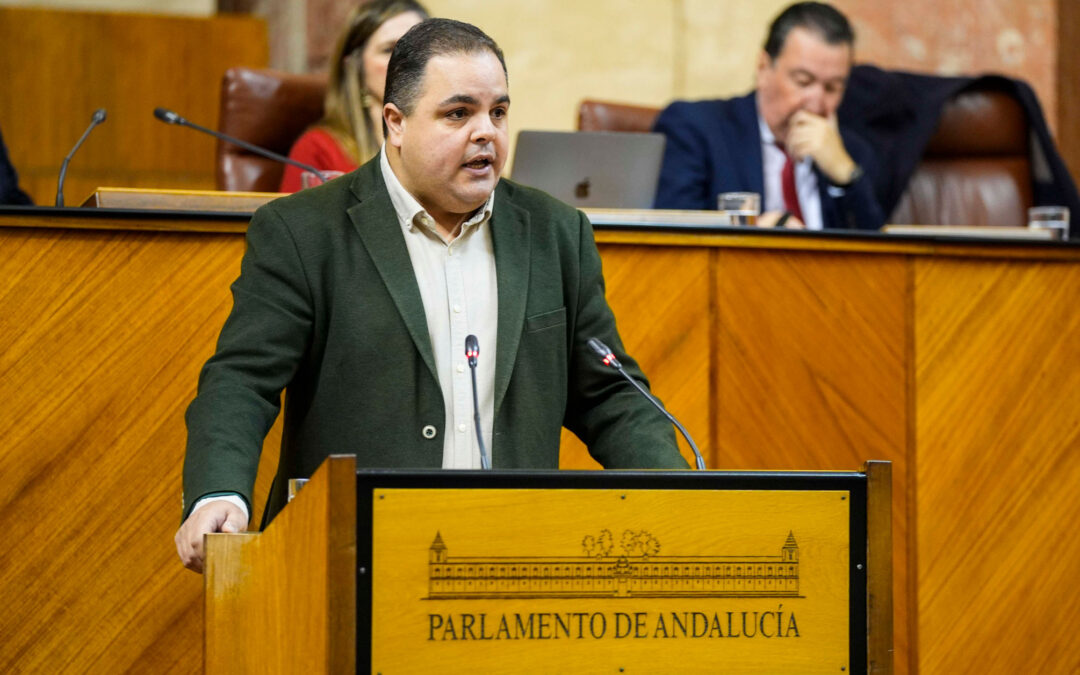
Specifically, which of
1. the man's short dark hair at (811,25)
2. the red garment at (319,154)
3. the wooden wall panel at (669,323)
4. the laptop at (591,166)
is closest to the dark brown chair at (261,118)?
the red garment at (319,154)

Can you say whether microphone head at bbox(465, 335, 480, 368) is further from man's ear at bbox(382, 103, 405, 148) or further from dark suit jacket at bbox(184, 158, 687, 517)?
man's ear at bbox(382, 103, 405, 148)

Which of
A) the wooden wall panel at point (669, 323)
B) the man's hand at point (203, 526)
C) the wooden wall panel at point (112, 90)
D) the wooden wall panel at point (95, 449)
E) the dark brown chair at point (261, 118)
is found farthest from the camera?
the wooden wall panel at point (112, 90)

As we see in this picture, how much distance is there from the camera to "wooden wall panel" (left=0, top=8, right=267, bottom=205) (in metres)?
5.30

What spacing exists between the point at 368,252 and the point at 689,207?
1928mm

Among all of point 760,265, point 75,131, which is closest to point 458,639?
point 760,265

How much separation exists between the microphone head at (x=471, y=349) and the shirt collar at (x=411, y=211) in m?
0.24

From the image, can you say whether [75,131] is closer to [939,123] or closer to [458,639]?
[939,123]

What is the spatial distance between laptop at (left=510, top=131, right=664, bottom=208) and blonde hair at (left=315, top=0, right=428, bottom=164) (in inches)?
19.0

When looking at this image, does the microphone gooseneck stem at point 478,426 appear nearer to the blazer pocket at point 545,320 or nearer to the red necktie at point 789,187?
the blazer pocket at point 545,320

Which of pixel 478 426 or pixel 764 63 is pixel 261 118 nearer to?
pixel 764 63

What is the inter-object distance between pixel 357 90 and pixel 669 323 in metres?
1.18

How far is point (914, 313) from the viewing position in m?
2.94

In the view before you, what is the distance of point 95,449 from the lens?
2496 mm

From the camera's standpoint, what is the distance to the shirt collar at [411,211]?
2.13 meters
